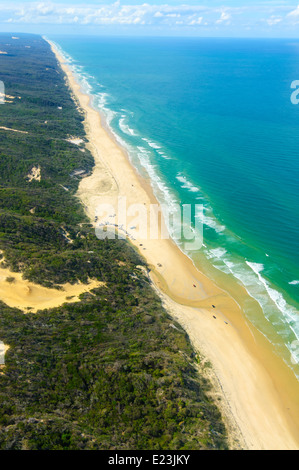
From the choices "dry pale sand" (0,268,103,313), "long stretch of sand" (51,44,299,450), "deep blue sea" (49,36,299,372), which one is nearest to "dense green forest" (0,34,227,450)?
"dry pale sand" (0,268,103,313)

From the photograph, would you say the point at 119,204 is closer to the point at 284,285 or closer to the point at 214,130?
the point at 284,285

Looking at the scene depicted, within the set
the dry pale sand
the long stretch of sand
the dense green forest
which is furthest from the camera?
the dry pale sand

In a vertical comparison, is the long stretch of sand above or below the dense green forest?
below

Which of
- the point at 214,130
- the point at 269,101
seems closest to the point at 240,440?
the point at 214,130

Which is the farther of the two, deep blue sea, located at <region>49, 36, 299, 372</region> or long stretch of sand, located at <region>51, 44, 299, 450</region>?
deep blue sea, located at <region>49, 36, 299, 372</region>

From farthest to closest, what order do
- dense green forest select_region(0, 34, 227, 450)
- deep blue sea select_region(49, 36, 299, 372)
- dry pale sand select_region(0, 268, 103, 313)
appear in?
deep blue sea select_region(49, 36, 299, 372)
dry pale sand select_region(0, 268, 103, 313)
dense green forest select_region(0, 34, 227, 450)

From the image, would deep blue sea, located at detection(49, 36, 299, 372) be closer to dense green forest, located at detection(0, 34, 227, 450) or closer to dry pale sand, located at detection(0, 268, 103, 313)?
dense green forest, located at detection(0, 34, 227, 450)
